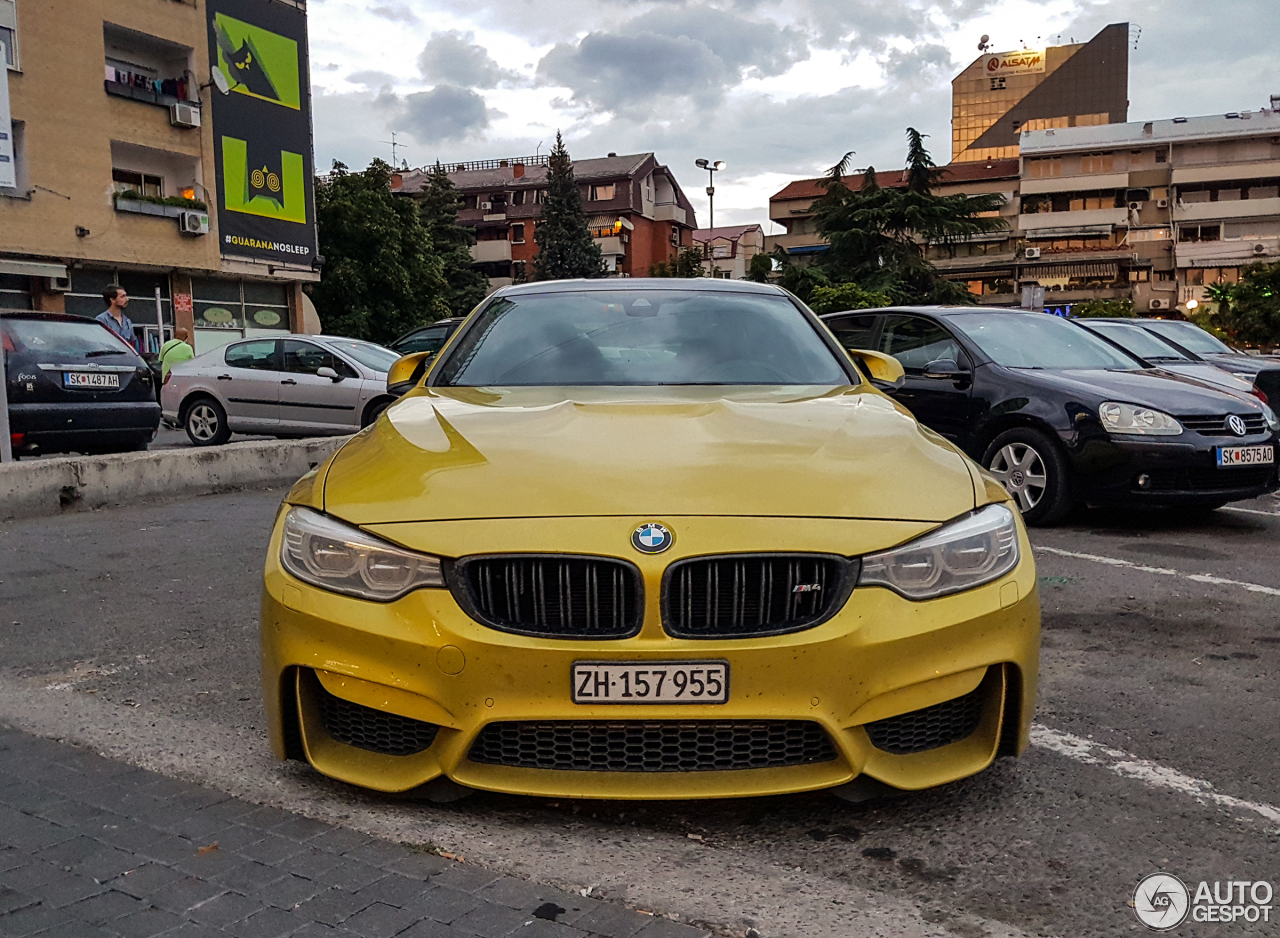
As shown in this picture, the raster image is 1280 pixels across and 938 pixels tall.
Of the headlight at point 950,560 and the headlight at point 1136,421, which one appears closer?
the headlight at point 950,560

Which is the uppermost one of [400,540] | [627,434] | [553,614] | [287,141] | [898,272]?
[287,141]

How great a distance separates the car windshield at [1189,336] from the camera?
1291 centimetres

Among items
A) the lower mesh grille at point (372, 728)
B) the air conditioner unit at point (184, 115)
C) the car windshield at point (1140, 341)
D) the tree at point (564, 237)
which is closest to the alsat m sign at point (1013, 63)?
the tree at point (564, 237)

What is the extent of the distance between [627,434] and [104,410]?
800 centimetres

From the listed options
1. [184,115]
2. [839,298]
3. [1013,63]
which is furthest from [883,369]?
[1013,63]

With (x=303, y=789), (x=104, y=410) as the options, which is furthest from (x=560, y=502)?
(x=104, y=410)

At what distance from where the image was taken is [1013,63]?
140 m

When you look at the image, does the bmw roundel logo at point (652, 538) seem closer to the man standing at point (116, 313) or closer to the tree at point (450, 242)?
the man standing at point (116, 313)

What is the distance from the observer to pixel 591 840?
8.38ft

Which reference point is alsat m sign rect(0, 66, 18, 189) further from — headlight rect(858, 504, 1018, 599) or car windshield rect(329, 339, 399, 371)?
headlight rect(858, 504, 1018, 599)

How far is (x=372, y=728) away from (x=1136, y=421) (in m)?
5.64

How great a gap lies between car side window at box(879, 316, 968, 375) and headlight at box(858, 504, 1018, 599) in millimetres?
5295

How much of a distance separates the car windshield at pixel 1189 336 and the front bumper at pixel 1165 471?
20.3ft

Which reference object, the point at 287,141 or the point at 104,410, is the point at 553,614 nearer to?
the point at 104,410
